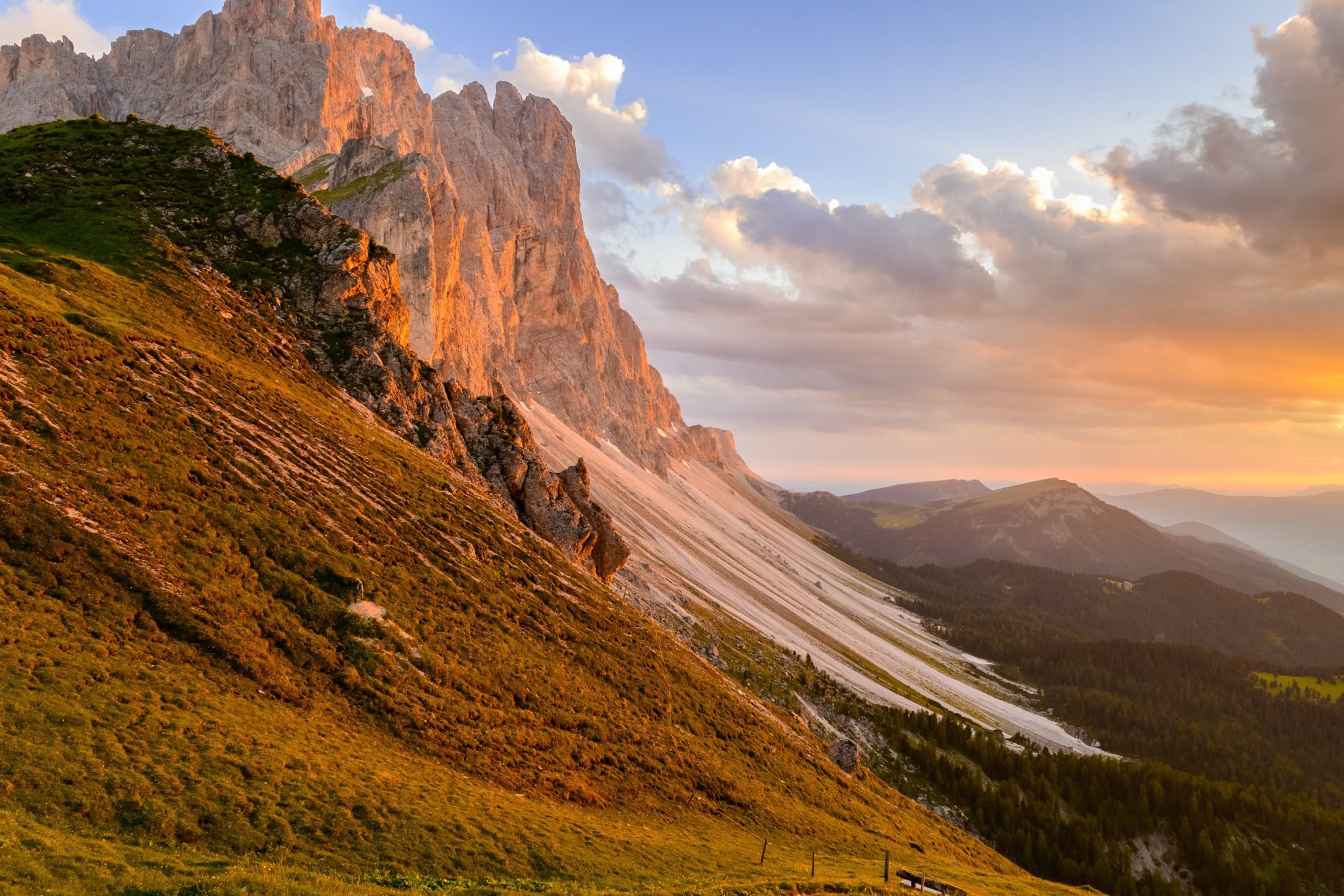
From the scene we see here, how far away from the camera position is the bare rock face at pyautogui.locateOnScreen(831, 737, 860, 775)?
5928cm

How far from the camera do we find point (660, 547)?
135625mm


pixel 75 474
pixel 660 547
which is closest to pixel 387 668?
pixel 75 474

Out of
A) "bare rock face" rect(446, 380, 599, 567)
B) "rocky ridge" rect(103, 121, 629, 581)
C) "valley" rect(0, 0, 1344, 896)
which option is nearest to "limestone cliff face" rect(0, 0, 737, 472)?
"valley" rect(0, 0, 1344, 896)

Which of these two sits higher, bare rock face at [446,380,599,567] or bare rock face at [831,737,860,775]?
bare rock face at [446,380,599,567]

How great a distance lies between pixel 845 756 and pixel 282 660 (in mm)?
49363

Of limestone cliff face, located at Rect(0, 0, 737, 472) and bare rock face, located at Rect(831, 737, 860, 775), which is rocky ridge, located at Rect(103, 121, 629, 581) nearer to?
bare rock face, located at Rect(831, 737, 860, 775)

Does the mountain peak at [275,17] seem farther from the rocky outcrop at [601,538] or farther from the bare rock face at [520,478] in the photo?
the rocky outcrop at [601,538]

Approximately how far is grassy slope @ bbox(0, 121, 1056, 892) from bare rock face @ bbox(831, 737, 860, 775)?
10.8ft

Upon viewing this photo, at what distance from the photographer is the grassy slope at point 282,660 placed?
67.8 feet

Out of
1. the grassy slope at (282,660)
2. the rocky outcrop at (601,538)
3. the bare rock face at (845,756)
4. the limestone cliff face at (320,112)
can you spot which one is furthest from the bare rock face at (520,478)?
the limestone cliff face at (320,112)

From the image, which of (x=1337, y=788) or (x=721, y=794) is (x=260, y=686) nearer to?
(x=721, y=794)

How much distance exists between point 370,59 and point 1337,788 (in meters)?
299

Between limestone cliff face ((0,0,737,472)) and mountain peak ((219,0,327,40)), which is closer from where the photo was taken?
limestone cliff face ((0,0,737,472))

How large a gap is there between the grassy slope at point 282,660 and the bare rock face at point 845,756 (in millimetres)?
3285
